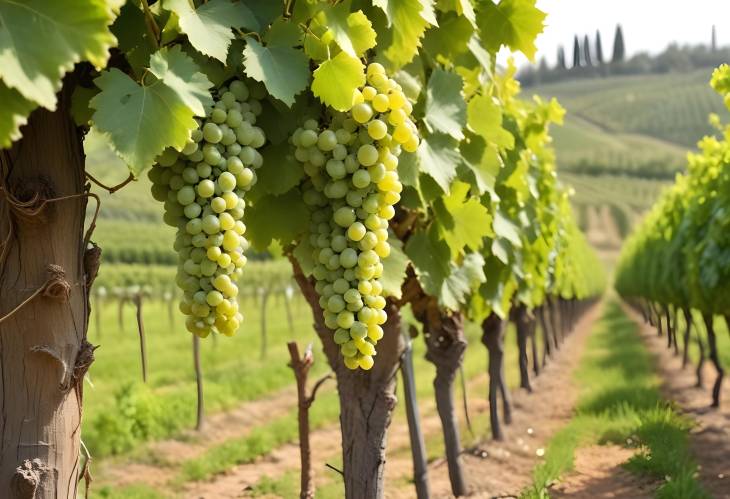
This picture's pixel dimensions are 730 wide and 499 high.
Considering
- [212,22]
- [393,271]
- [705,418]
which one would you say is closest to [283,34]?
[212,22]

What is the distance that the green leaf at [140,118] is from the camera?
1843 millimetres

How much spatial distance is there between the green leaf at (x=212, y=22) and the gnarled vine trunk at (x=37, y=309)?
424 millimetres

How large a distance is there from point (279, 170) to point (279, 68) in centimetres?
42

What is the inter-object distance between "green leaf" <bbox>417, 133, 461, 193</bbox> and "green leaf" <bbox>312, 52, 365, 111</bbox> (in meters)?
0.76

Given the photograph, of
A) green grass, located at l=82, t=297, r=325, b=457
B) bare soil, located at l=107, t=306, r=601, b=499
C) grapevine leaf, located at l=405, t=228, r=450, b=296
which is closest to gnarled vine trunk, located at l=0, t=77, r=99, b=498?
grapevine leaf, located at l=405, t=228, r=450, b=296

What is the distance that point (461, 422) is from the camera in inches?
452

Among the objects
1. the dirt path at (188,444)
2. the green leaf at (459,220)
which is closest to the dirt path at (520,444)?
the dirt path at (188,444)

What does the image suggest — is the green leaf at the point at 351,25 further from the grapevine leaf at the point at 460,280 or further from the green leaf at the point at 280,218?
the grapevine leaf at the point at 460,280

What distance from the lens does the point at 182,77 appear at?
1933 millimetres

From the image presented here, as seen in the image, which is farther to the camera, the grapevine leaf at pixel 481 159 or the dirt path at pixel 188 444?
the dirt path at pixel 188 444

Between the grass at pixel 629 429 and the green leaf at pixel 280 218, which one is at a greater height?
the green leaf at pixel 280 218

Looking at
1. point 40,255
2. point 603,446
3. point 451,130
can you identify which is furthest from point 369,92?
point 603,446

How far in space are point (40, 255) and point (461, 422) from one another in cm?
989

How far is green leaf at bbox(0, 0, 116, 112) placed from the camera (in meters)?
1.51
